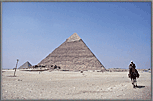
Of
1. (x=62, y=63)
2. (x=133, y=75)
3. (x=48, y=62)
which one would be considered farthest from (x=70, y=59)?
(x=133, y=75)

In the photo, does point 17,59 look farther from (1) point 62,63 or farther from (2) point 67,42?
(2) point 67,42

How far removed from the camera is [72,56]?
9238 cm

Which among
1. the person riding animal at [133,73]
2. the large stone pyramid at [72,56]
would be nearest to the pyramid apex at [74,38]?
the large stone pyramid at [72,56]

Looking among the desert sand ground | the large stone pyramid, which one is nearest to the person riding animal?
the desert sand ground

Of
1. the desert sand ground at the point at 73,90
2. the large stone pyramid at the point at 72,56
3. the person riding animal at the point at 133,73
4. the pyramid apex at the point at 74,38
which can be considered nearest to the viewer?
the desert sand ground at the point at 73,90

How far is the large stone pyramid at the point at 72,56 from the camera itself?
82.9 m

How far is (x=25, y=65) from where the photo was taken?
6656 centimetres

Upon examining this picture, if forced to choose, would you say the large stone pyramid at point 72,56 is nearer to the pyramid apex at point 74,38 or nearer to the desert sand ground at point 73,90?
the pyramid apex at point 74,38

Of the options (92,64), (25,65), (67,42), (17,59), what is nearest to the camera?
(17,59)

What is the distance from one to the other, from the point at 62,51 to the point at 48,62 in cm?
1222

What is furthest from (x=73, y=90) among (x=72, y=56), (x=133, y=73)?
(x=72, y=56)

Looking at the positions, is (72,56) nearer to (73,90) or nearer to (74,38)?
(74,38)

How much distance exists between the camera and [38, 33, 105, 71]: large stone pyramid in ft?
272

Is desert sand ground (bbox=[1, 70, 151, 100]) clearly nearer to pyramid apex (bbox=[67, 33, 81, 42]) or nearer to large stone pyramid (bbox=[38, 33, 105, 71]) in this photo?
large stone pyramid (bbox=[38, 33, 105, 71])
